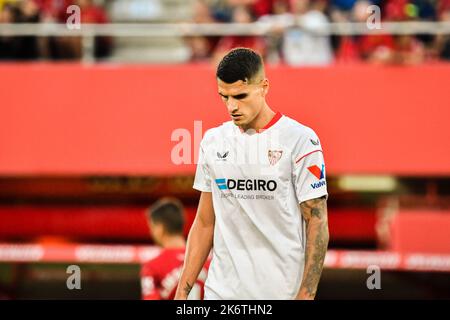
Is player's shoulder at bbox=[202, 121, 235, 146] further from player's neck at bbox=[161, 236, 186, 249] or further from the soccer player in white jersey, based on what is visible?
player's neck at bbox=[161, 236, 186, 249]

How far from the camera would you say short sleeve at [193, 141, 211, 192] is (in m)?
4.56

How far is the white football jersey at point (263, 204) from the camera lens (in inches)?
171

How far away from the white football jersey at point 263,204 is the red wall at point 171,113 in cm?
592

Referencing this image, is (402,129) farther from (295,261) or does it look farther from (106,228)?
(295,261)

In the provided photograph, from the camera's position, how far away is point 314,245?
4.27m

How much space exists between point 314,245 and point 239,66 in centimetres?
89

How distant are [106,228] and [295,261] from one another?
8312 mm

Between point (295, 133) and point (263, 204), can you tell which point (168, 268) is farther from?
point (295, 133)

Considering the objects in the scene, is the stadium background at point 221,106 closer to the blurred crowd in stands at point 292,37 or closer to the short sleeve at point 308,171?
the blurred crowd in stands at point 292,37

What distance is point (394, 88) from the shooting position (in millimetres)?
10484

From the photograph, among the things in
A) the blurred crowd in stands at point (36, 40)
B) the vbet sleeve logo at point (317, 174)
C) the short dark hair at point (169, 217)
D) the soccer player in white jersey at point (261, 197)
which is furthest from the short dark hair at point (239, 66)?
the blurred crowd in stands at point (36, 40)

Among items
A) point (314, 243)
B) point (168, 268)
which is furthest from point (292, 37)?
point (314, 243)

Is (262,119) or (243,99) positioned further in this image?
(262,119)

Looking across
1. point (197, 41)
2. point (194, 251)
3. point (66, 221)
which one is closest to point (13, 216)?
point (66, 221)
